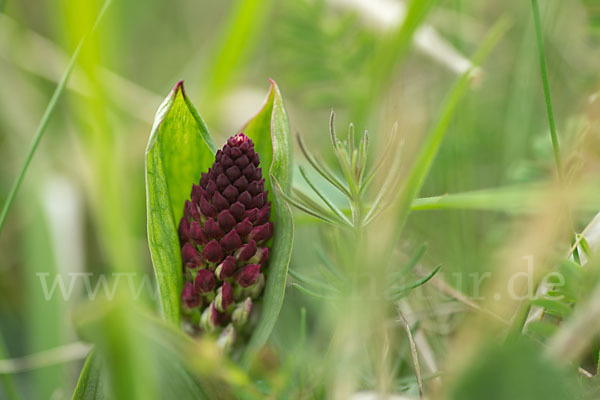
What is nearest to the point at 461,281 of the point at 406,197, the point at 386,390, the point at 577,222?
the point at 577,222

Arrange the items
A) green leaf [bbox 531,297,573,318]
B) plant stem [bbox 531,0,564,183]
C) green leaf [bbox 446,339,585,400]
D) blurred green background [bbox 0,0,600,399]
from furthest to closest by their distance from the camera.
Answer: blurred green background [bbox 0,0,600,399], plant stem [bbox 531,0,564,183], green leaf [bbox 531,297,573,318], green leaf [bbox 446,339,585,400]

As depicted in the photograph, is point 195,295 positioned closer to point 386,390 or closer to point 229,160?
point 229,160

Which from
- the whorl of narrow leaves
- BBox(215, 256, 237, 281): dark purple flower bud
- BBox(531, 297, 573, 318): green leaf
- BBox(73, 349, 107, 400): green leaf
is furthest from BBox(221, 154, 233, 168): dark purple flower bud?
BBox(531, 297, 573, 318): green leaf

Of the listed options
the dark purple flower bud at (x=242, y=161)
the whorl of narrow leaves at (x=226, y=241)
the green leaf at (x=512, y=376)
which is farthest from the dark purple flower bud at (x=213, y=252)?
the green leaf at (x=512, y=376)

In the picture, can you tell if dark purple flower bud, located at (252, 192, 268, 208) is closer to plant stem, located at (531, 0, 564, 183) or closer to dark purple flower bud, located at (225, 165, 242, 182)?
dark purple flower bud, located at (225, 165, 242, 182)

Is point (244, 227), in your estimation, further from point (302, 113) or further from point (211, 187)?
point (302, 113)

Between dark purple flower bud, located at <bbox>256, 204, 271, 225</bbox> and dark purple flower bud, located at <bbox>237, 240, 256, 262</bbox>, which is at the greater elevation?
dark purple flower bud, located at <bbox>256, 204, 271, 225</bbox>

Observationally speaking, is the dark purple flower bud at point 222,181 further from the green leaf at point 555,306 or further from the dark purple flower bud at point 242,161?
the green leaf at point 555,306
